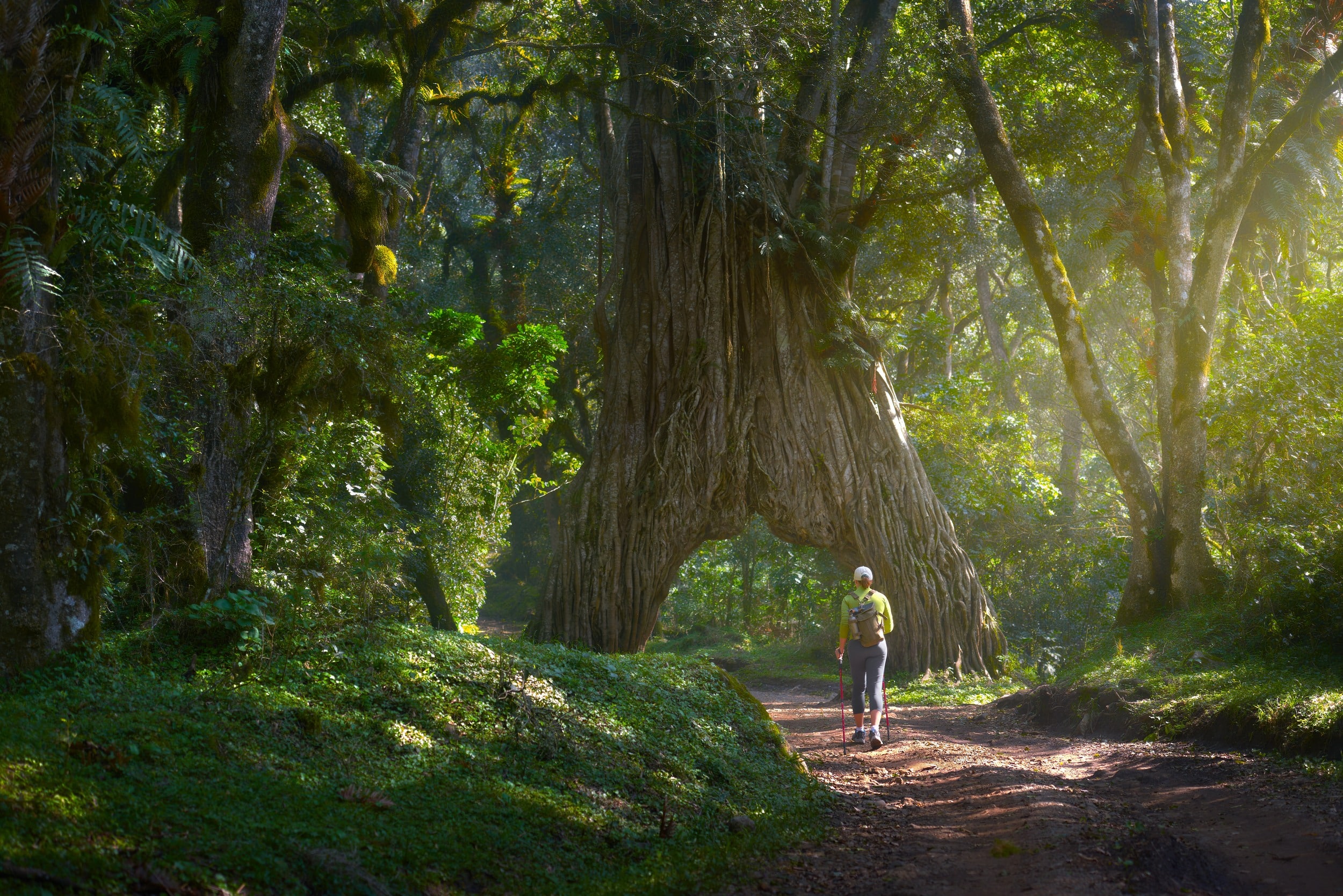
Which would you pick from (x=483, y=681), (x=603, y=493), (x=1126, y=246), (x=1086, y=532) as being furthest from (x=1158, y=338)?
(x=483, y=681)

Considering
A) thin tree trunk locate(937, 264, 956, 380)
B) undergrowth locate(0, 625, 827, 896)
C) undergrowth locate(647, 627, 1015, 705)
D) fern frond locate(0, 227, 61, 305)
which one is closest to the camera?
undergrowth locate(0, 625, 827, 896)

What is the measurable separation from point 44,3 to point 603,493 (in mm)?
10096

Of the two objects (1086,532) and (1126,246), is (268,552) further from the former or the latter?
(1086,532)

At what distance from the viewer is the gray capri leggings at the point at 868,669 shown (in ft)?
32.4

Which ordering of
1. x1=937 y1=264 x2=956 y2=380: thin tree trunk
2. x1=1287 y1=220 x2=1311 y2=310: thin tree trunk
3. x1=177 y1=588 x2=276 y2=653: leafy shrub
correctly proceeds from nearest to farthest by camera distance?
1. x1=177 y1=588 x2=276 y2=653: leafy shrub
2. x1=1287 y1=220 x2=1311 y2=310: thin tree trunk
3. x1=937 y1=264 x2=956 y2=380: thin tree trunk

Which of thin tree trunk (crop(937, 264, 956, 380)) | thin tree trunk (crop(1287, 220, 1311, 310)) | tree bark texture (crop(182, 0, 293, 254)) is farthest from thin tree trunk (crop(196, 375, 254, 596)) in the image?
thin tree trunk (crop(1287, 220, 1311, 310))

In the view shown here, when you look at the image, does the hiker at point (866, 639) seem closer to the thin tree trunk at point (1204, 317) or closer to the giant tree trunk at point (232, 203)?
the giant tree trunk at point (232, 203)

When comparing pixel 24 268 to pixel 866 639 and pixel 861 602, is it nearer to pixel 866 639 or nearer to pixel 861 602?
pixel 861 602

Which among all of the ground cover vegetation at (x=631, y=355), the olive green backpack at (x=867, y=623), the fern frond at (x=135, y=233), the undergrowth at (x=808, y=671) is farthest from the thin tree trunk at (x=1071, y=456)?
the fern frond at (x=135, y=233)

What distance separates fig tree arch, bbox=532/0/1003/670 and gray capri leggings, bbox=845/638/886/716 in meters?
5.13

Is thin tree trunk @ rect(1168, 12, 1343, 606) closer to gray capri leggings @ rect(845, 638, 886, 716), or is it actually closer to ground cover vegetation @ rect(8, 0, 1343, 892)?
ground cover vegetation @ rect(8, 0, 1343, 892)

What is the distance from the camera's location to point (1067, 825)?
245 inches

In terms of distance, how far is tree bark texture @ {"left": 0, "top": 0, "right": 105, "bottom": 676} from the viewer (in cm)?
557

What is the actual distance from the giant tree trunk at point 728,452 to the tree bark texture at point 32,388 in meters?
9.19
